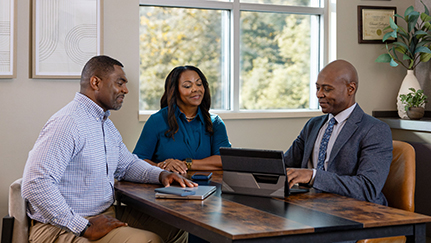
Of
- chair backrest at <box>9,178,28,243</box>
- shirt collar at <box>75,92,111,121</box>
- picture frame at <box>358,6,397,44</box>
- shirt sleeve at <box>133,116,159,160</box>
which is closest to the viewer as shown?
chair backrest at <box>9,178,28,243</box>

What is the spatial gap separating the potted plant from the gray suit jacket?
1847 millimetres

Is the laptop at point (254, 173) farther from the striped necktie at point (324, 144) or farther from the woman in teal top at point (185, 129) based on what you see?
the woman in teal top at point (185, 129)

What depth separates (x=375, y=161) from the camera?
2102mm

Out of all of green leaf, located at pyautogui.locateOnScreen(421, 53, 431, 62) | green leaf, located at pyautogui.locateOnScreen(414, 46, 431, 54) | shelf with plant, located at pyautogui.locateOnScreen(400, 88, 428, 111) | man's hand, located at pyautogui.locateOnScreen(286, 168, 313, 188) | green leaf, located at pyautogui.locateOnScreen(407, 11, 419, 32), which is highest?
green leaf, located at pyautogui.locateOnScreen(407, 11, 419, 32)

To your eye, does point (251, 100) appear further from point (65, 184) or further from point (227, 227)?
point (227, 227)

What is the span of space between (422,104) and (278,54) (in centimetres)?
132

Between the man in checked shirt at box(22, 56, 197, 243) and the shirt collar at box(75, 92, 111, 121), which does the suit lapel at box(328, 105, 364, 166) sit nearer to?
the man in checked shirt at box(22, 56, 197, 243)

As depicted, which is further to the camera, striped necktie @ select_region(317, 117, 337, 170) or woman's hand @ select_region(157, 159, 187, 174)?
woman's hand @ select_region(157, 159, 187, 174)

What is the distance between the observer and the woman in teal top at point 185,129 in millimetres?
2834

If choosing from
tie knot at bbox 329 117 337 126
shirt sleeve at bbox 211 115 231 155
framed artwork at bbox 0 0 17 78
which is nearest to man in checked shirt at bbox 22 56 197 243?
shirt sleeve at bbox 211 115 231 155

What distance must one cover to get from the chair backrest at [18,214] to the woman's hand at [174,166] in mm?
820

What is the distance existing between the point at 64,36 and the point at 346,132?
85.2 inches

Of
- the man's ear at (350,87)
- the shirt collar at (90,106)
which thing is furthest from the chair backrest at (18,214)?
the man's ear at (350,87)

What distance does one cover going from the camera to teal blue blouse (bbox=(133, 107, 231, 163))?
2836 millimetres
